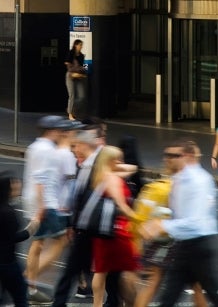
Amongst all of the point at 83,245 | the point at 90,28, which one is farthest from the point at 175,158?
the point at 90,28

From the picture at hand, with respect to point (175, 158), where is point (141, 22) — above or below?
above

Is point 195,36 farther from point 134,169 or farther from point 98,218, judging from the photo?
point 98,218

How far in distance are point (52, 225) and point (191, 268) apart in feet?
6.87

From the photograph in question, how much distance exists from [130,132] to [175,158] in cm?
1489

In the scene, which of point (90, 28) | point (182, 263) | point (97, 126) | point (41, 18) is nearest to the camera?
point (182, 263)

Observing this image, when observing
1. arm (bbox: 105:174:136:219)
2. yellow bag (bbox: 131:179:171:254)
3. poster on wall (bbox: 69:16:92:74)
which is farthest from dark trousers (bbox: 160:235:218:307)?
poster on wall (bbox: 69:16:92:74)

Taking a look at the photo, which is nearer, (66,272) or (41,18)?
(66,272)

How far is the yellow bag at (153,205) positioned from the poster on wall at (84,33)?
16454 millimetres

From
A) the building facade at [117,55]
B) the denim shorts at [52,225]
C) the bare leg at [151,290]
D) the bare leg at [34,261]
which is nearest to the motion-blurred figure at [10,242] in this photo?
the bare leg at [151,290]

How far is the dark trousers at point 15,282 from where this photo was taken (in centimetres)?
775

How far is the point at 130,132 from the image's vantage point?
22656mm

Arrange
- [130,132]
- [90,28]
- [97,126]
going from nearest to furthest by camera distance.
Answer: [97,126] → [130,132] → [90,28]

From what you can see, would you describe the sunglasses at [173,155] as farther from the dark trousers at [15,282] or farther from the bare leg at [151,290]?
the dark trousers at [15,282]

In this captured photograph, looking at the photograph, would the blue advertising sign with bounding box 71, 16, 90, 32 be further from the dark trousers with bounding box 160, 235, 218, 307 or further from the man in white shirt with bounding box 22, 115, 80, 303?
the dark trousers with bounding box 160, 235, 218, 307
